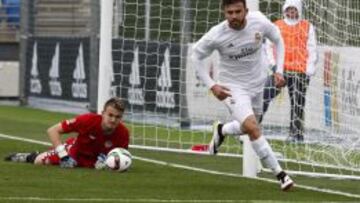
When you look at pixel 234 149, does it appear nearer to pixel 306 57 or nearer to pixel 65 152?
pixel 306 57

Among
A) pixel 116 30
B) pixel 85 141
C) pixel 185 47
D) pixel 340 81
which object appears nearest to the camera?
pixel 85 141

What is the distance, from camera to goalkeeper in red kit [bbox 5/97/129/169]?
1299 centimetres

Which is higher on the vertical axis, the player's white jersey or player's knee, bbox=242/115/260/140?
the player's white jersey

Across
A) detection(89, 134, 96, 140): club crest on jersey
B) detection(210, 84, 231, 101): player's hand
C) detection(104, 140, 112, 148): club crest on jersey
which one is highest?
detection(210, 84, 231, 101): player's hand

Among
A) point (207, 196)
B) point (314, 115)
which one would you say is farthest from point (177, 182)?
point (314, 115)

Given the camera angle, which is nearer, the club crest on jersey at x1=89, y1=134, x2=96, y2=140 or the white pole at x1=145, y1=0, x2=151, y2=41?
the club crest on jersey at x1=89, y1=134, x2=96, y2=140

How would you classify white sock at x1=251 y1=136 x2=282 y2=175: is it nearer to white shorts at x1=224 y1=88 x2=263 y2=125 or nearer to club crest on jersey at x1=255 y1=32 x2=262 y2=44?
white shorts at x1=224 y1=88 x2=263 y2=125

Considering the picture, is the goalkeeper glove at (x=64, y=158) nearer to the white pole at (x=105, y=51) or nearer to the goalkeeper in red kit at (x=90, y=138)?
the goalkeeper in red kit at (x=90, y=138)

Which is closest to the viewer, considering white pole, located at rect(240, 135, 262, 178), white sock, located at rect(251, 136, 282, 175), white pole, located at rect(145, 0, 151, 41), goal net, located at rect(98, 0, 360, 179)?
white sock, located at rect(251, 136, 282, 175)

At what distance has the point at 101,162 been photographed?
43.6ft

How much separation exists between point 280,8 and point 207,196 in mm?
7235

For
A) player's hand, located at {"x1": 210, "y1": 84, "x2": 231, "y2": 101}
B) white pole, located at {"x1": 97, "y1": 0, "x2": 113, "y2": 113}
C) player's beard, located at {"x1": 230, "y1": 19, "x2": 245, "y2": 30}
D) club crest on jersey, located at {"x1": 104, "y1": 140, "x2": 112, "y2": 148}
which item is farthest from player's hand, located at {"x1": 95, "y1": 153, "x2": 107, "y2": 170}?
white pole, located at {"x1": 97, "y1": 0, "x2": 113, "y2": 113}

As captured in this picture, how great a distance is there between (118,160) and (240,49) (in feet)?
5.79

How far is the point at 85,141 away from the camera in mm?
13211
